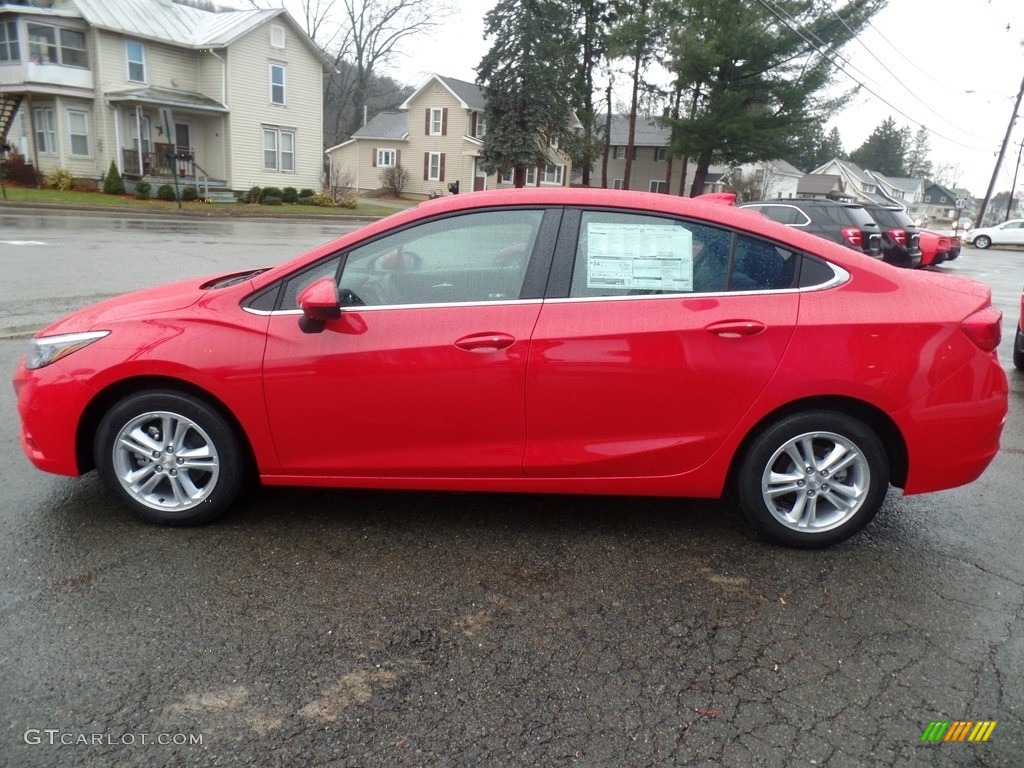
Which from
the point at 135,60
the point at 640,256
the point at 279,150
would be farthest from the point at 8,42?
the point at 640,256

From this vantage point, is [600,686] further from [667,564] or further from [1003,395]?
[1003,395]

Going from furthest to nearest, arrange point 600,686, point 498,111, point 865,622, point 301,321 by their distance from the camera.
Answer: point 498,111 < point 301,321 < point 865,622 < point 600,686

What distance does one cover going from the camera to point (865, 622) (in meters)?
3.14

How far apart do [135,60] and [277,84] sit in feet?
19.6

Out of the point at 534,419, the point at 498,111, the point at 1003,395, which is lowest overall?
the point at 534,419

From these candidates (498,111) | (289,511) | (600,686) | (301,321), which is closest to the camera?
(600,686)

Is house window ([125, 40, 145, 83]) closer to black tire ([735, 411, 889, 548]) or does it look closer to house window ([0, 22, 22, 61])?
house window ([0, 22, 22, 61])

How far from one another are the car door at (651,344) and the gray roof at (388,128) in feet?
170

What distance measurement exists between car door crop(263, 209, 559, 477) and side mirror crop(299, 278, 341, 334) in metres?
0.04

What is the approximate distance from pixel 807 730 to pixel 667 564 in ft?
3.65

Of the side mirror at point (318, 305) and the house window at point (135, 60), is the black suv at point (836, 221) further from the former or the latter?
the house window at point (135, 60)

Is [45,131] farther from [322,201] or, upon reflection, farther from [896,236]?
[896,236]

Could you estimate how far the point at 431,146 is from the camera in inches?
2012

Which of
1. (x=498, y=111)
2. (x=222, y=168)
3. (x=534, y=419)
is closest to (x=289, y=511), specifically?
(x=534, y=419)
